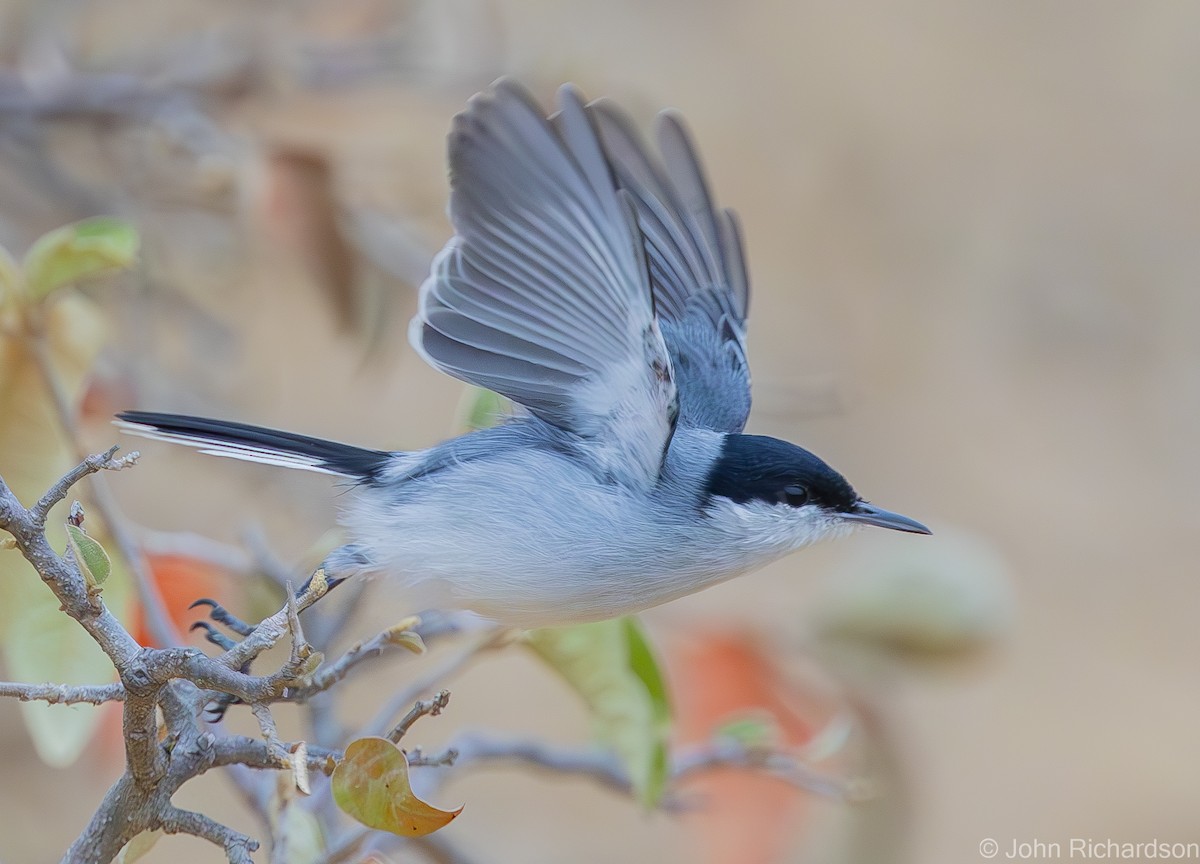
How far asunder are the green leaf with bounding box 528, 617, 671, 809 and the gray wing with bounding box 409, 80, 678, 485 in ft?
0.54

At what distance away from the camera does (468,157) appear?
90cm

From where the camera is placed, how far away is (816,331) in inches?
139

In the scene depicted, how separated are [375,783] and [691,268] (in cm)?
69

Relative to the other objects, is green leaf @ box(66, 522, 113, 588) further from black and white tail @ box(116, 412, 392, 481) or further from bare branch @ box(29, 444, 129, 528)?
black and white tail @ box(116, 412, 392, 481)

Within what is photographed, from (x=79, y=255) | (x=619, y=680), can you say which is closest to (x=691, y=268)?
(x=619, y=680)

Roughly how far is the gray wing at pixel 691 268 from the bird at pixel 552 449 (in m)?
0.12

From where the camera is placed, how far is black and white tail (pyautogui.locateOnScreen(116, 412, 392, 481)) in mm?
957

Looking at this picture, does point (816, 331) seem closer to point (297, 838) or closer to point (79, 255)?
point (79, 255)

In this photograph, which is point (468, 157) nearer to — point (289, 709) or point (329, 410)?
point (289, 709)

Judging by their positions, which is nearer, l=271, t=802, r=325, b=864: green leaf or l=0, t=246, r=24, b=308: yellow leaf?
l=271, t=802, r=325, b=864: green leaf

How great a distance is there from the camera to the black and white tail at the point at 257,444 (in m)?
0.96

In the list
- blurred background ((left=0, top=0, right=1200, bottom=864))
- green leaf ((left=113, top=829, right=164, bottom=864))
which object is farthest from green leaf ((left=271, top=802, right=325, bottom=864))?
blurred background ((left=0, top=0, right=1200, bottom=864))

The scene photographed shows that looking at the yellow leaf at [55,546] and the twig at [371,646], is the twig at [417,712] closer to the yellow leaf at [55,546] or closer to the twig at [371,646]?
the twig at [371,646]

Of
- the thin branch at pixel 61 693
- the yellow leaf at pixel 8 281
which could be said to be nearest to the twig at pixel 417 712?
the thin branch at pixel 61 693
